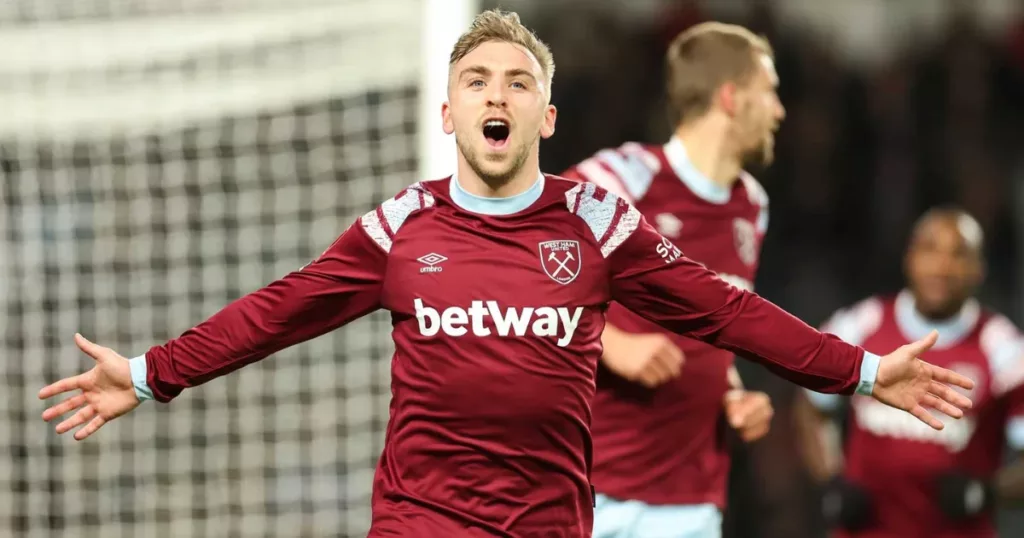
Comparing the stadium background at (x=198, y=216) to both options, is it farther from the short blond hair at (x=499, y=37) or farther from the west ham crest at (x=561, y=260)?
the west ham crest at (x=561, y=260)

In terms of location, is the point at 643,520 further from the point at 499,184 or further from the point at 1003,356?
the point at 1003,356

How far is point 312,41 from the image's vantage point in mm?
5109

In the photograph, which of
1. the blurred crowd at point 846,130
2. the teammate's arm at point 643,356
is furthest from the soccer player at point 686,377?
the blurred crowd at point 846,130

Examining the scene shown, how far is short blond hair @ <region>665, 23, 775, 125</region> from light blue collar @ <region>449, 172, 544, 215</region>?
131cm

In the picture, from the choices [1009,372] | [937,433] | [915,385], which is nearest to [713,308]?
[915,385]

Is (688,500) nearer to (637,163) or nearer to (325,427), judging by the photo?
(637,163)

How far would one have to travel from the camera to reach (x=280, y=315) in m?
2.76

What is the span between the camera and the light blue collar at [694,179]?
12.6 ft

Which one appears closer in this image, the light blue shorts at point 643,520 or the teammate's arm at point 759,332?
the teammate's arm at point 759,332

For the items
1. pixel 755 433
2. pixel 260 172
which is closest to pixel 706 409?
pixel 755 433

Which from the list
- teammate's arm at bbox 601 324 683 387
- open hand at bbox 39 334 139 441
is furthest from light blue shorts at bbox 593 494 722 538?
open hand at bbox 39 334 139 441

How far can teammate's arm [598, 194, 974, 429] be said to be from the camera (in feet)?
9.10

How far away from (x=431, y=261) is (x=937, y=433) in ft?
11.2

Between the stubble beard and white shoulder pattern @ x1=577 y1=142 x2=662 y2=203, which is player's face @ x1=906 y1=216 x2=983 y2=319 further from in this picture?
the stubble beard
